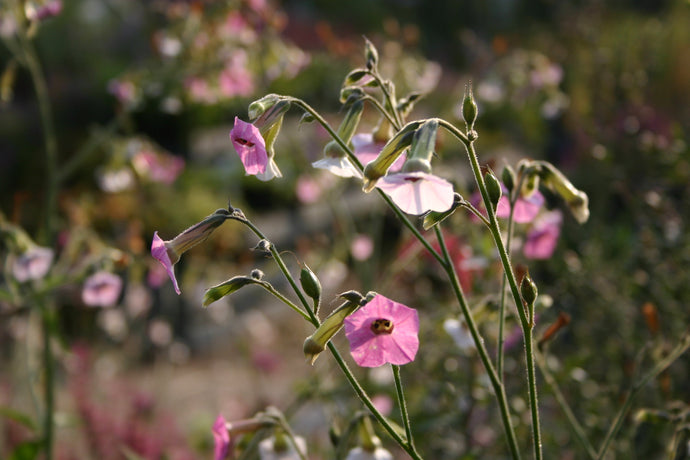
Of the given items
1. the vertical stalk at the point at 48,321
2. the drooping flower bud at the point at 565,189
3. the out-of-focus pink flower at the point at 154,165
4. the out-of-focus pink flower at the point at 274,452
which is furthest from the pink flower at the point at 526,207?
the out-of-focus pink flower at the point at 154,165

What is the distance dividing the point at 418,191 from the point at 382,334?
175 millimetres

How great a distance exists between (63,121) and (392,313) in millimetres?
7820

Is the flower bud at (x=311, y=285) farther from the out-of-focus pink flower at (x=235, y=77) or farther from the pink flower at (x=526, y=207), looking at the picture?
Answer: the out-of-focus pink flower at (x=235, y=77)

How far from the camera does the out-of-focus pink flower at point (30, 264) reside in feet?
5.56

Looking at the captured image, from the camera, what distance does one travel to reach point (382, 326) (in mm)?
813

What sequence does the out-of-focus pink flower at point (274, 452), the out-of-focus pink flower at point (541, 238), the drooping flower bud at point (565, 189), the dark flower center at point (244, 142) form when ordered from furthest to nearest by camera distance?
the out-of-focus pink flower at point (541, 238)
the out-of-focus pink flower at point (274, 452)
the drooping flower bud at point (565, 189)
the dark flower center at point (244, 142)

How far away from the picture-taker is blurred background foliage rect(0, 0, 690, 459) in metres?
1.87

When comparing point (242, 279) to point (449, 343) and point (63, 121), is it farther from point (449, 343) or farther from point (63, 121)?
point (63, 121)

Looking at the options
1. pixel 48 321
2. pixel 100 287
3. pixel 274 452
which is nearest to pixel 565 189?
pixel 274 452

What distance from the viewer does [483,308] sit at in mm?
1146

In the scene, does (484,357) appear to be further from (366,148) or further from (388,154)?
(366,148)

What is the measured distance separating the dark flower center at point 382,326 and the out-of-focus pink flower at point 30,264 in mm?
1180

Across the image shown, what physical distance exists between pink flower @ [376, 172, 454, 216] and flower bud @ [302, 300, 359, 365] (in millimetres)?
146

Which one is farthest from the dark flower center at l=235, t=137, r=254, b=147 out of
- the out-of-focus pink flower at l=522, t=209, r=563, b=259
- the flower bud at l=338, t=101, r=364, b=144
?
the out-of-focus pink flower at l=522, t=209, r=563, b=259
